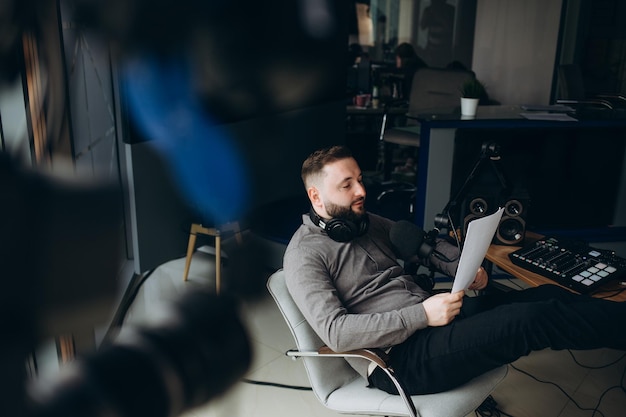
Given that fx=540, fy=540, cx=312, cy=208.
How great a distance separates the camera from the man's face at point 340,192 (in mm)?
1886

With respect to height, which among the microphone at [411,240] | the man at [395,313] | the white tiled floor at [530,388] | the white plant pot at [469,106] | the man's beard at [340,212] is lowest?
the white tiled floor at [530,388]

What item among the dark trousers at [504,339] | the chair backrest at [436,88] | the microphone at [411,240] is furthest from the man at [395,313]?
the chair backrest at [436,88]

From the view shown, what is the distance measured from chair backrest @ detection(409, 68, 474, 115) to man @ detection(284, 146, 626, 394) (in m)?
2.98

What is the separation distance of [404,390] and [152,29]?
1281mm

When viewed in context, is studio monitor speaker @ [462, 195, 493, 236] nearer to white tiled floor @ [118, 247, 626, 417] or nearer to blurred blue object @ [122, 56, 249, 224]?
white tiled floor @ [118, 247, 626, 417]

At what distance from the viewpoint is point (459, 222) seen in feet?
7.73

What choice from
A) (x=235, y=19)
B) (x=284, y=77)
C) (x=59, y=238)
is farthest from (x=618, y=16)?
(x=59, y=238)

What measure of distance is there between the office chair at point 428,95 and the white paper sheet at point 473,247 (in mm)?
2909

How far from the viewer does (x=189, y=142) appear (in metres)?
3.02

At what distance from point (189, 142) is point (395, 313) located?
5.81 feet

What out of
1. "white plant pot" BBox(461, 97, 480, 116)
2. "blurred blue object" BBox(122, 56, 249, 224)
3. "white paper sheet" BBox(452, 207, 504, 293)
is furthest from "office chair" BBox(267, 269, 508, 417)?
"white plant pot" BBox(461, 97, 480, 116)

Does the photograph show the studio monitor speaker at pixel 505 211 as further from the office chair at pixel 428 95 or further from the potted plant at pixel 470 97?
the office chair at pixel 428 95

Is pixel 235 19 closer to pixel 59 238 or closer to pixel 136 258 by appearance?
pixel 136 258

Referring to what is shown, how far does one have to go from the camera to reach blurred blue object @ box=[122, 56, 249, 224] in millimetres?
2309
